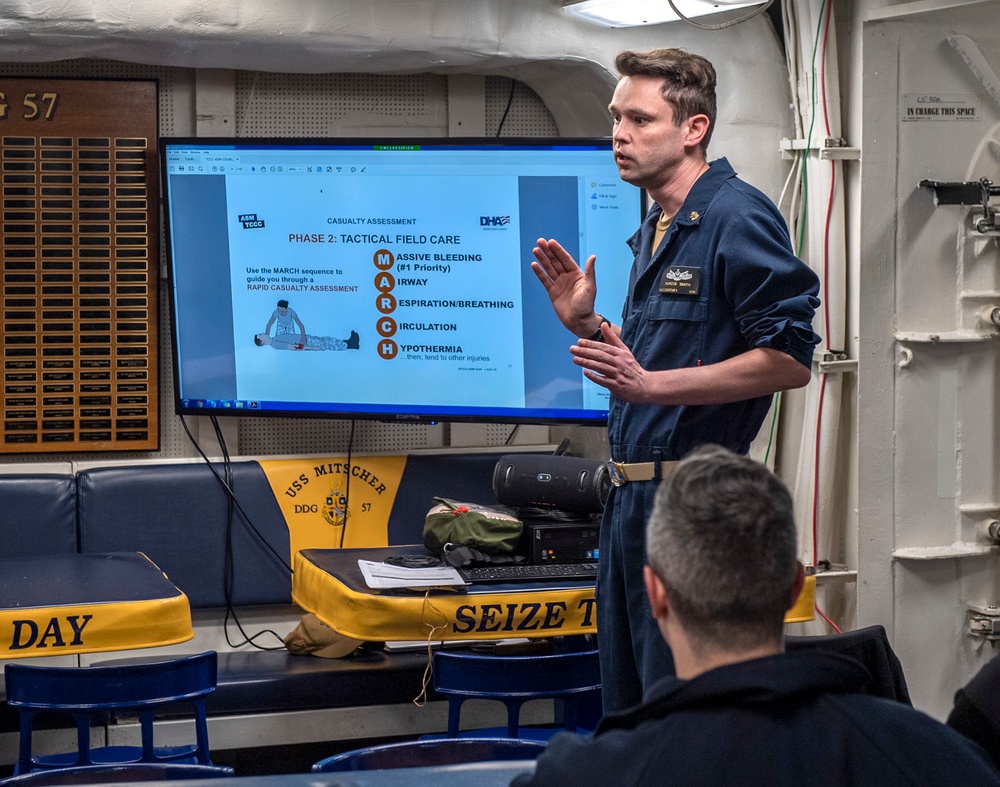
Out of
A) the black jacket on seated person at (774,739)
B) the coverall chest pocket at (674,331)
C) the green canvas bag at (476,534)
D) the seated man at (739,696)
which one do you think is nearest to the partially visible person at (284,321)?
the green canvas bag at (476,534)

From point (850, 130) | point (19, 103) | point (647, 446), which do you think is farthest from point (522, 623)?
point (19, 103)

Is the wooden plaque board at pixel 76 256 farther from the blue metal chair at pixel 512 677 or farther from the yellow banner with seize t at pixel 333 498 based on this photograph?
the blue metal chair at pixel 512 677

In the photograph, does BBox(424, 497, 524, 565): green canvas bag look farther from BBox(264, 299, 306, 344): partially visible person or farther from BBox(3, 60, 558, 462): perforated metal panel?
BBox(3, 60, 558, 462): perforated metal panel

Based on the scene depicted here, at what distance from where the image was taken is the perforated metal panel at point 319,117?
4.43 meters

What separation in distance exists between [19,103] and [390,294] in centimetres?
144

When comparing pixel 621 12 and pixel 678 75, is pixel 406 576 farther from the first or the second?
pixel 621 12

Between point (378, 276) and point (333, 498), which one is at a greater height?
point (378, 276)

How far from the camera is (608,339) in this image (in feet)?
8.06

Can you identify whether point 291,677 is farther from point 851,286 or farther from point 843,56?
point 843,56

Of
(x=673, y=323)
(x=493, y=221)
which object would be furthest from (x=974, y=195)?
(x=673, y=323)

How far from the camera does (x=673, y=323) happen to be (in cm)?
260

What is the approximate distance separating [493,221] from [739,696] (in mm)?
3085

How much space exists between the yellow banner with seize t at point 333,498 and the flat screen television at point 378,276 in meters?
0.23

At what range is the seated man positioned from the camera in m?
1.16
